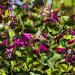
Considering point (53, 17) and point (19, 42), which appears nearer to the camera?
point (19, 42)

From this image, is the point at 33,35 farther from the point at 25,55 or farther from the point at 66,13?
the point at 66,13

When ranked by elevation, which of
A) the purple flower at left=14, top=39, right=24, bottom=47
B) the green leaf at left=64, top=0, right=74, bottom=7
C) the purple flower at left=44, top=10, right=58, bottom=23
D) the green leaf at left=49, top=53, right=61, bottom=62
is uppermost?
the green leaf at left=64, top=0, right=74, bottom=7

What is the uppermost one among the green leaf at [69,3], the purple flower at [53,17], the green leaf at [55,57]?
the green leaf at [69,3]

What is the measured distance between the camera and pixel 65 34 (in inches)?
104

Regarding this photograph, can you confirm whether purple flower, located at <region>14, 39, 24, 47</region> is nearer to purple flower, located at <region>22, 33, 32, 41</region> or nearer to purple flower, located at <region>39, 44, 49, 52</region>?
purple flower, located at <region>22, 33, 32, 41</region>

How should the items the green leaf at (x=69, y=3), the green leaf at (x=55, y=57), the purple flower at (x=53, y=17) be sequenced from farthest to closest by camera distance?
the green leaf at (x=69, y=3), the purple flower at (x=53, y=17), the green leaf at (x=55, y=57)

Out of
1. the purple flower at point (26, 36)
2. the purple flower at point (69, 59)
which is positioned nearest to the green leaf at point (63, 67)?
the purple flower at point (69, 59)

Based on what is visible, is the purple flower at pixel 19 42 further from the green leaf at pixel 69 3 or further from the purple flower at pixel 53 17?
the green leaf at pixel 69 3

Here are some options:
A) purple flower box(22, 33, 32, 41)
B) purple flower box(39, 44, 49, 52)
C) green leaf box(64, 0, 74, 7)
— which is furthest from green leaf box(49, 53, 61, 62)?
green leaf box(64, 0, 74, 7)

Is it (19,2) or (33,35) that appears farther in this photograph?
(19,2)

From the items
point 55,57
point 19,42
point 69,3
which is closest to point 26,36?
point 19,42

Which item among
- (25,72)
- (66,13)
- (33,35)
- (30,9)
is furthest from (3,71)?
(66,13)

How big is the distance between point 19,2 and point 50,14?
282mm

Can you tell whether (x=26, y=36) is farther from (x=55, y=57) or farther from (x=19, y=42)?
(x=55, y=57)
